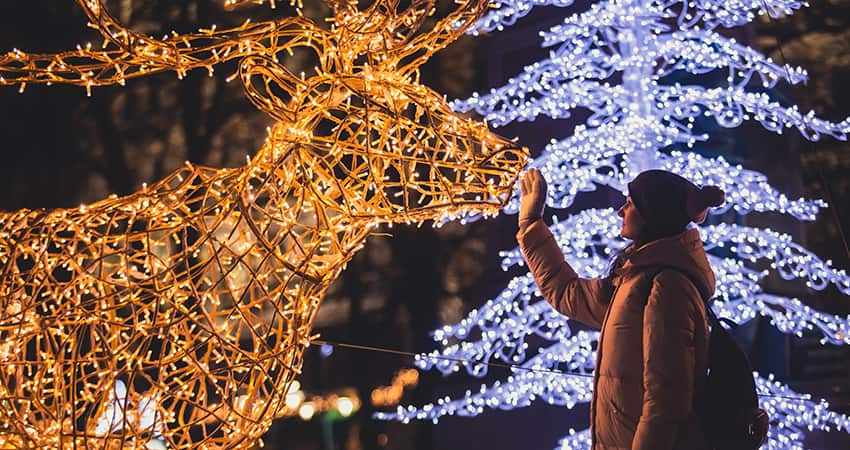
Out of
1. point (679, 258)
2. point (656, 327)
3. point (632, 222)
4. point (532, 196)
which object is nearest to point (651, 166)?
point (532, 196)

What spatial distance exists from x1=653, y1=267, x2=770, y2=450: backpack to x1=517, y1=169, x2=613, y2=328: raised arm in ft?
1.75

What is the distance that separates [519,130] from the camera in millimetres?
5742

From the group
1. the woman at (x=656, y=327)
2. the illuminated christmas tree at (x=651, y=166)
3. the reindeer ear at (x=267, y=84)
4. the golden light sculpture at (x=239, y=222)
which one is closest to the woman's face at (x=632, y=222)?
the woman at (x=656, y=327)

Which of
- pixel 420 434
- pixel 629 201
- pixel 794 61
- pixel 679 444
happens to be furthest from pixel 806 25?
pixel 679 444

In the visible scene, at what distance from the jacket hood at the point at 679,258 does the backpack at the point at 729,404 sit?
158 mm

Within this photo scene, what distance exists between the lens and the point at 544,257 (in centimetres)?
284

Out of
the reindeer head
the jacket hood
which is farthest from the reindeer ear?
the jacket hood

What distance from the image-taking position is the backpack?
7.36ft

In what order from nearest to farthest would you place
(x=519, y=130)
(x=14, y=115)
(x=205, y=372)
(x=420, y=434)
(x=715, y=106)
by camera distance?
(x=205, y=372) → (x=715, y=106) → (x=14, y=115) → (x=519, y=130) → (x=420, y=434)

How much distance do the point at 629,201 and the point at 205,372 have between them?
1.22 metres

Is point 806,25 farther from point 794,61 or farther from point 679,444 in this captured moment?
point 679,444

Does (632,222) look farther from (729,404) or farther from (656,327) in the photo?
(729,404)

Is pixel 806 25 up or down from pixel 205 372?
up

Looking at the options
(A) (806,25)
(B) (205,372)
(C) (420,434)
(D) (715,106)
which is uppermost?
(A) (806,25)
